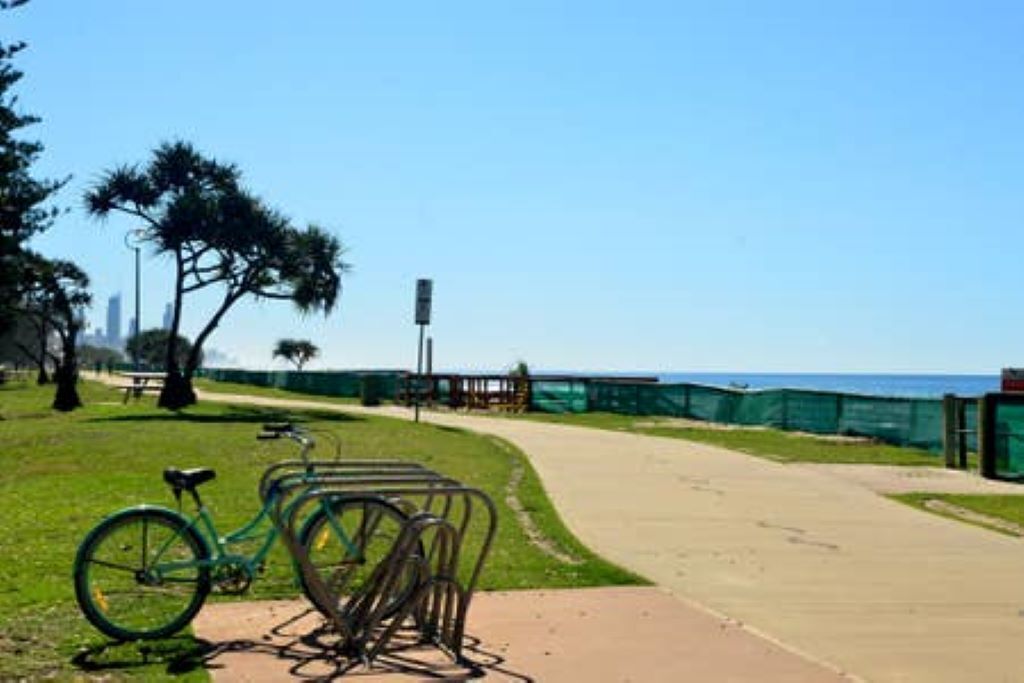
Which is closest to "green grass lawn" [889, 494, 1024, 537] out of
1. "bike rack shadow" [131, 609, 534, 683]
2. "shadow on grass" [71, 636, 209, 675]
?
"bike rack shadow" [131, 609, 534, 683]

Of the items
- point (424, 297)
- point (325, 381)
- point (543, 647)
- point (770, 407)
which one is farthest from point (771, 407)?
point (325, 381)

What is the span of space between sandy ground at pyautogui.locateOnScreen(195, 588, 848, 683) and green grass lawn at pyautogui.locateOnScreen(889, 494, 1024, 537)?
636 cm

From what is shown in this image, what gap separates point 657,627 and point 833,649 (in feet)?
3.28

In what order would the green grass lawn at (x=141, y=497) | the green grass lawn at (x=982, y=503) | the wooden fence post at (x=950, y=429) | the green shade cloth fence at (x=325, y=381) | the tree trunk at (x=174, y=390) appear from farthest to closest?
the green shade cloth fence at (x=325, y=381)
the tree trunk at (x=174, y=390)
the wooden fence post at (x=950, y=429)
the green grass lawn at (x=982, y=503)
the green grass lawn at (x=141, y=497)

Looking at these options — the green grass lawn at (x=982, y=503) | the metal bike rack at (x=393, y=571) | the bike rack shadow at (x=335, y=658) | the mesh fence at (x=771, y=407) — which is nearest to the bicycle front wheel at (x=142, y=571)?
the bike rack shadow at (x=335, y=658)

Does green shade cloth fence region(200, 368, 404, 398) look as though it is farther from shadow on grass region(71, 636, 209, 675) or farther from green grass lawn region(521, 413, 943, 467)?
shadow on grass region(71, 636, 209, 675)

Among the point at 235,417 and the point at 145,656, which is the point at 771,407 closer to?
the point at 235,417

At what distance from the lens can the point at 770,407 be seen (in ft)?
95.1

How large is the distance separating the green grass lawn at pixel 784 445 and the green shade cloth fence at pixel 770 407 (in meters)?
0.64

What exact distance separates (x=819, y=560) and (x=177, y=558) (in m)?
5.37

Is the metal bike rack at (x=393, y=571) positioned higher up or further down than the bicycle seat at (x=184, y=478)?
further down

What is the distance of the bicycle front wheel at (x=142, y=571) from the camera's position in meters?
6.42

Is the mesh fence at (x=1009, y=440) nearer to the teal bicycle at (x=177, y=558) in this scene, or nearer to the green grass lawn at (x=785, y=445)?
the green grass lawn at (x=785, y=445)

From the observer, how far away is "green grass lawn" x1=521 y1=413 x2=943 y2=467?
19.7 metres
